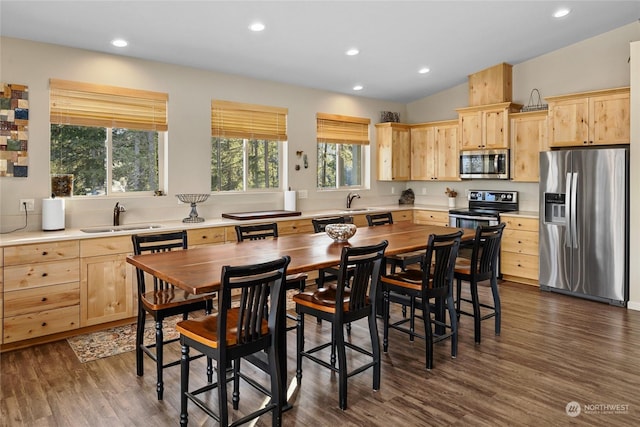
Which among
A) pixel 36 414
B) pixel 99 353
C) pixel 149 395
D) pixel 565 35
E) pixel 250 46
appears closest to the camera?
pixel 36 414

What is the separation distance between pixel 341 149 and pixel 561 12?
332 centimetres

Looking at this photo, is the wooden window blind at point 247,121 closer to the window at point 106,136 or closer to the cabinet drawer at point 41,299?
the window at point 106,136

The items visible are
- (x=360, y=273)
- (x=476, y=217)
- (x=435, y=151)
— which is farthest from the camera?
(x=435, y=151)

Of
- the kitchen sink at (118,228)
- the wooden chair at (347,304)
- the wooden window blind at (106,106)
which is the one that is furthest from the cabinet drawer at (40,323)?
the wooden chair at (347,304)

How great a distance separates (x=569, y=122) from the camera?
5.27 metres

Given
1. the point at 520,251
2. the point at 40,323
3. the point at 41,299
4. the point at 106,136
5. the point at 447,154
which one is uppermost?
the point at 447,154

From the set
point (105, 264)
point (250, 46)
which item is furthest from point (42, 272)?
point (250, 46)

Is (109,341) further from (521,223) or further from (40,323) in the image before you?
(521,223)

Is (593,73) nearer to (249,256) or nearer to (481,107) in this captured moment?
(481,107)

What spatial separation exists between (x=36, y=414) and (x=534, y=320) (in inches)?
160

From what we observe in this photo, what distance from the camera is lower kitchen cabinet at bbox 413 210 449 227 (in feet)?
21.7

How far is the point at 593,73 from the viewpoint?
5.52 m

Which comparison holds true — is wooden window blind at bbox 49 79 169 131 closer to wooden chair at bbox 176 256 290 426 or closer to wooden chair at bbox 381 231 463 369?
wooden chair at bbox 176 256 290 426

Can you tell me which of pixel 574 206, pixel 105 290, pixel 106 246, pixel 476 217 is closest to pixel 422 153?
pixel 476 217
